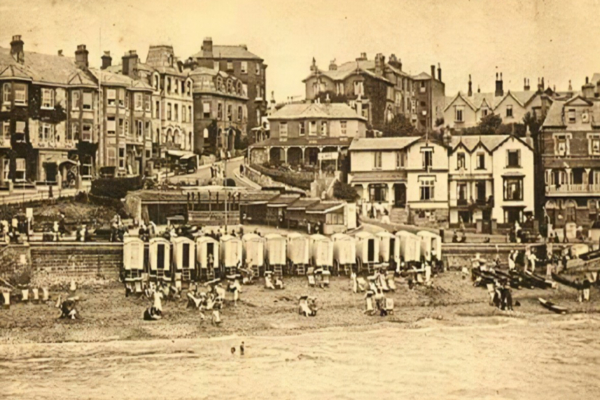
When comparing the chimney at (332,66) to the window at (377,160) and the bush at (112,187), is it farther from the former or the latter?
the bush at (112,187)

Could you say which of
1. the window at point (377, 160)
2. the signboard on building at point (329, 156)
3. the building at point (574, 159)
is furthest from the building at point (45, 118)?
the building at point (574, 159)

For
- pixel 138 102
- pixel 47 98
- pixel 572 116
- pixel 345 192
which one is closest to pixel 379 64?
pixel 345 192

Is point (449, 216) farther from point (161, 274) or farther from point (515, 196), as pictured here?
point (161, 274)

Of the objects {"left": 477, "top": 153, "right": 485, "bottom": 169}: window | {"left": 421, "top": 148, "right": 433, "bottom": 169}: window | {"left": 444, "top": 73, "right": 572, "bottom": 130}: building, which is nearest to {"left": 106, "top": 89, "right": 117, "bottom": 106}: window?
{"left": 421, "top": 148, "right": 433, "bottom": 169}: window

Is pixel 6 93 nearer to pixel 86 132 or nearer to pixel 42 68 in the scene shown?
pixel 42 68

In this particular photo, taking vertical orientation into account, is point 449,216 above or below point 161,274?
above

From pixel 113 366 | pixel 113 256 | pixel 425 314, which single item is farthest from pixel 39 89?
pixel 425 314

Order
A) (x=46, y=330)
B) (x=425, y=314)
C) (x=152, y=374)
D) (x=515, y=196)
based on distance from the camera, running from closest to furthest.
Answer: (x=152, y=374) → (x=46, y=330) → (x=425, y=314) → (x=515, y=196)
